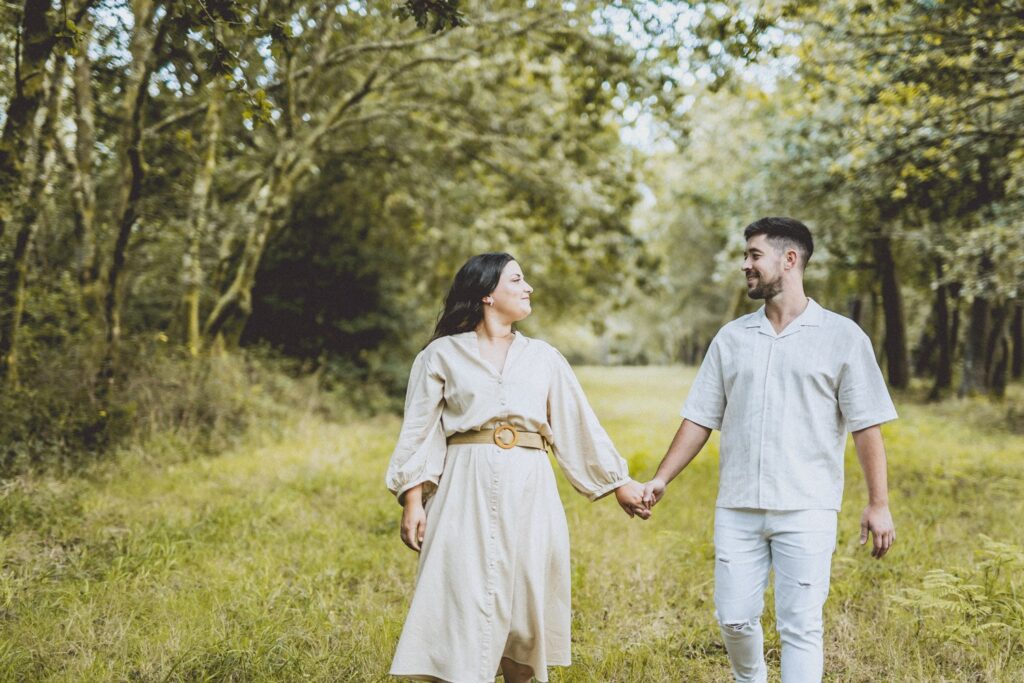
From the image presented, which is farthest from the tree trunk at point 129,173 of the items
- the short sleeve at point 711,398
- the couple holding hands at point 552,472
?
the short sleeve at point 711,398

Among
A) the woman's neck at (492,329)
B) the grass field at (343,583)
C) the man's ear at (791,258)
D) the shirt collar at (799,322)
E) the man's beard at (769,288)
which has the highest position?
the man's ear at (791,258)

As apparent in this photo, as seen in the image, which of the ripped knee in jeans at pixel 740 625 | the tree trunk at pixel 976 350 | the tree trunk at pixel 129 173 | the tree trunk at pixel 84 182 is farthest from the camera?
the tree trunk at pixel 976 350

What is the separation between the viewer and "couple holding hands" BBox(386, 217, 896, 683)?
308cm

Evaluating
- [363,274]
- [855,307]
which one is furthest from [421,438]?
[855,307]

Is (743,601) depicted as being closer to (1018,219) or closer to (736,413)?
(736,413)

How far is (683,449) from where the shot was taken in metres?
3.53

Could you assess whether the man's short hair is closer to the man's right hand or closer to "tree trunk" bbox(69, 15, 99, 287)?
the man's right hand

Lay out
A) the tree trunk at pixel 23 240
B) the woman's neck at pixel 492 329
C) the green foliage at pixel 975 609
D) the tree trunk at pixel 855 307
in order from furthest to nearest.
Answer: the tree trunk at pixel 855 307, the tree trunk at pixel 23 240, the green foliage at pixel 975 609, the woman's neck at pixel 492 329

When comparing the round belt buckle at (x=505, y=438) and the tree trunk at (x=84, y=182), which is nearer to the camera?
the round belt buckle at (x=505, y=438)

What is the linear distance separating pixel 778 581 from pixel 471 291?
5.92ft

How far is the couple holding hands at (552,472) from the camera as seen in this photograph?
10.1ft

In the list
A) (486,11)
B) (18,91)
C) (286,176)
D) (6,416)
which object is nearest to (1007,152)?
(486,11)

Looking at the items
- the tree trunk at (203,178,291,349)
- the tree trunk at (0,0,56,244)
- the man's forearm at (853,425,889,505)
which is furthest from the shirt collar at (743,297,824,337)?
the tree trunk at (203,178,291,349)

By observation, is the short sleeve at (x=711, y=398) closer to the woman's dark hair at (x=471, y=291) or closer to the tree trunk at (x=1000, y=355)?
the woman's dark hair at (x=471, y=291)
